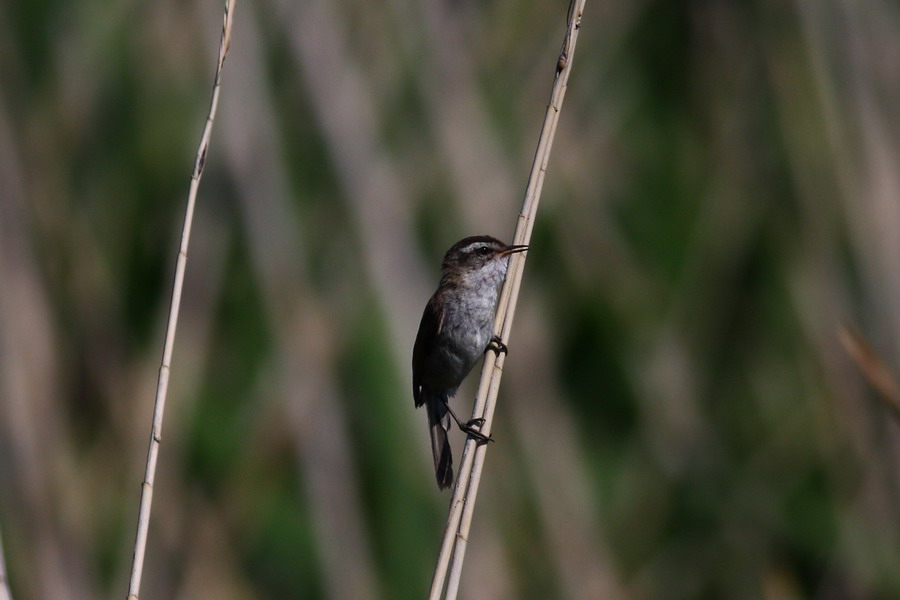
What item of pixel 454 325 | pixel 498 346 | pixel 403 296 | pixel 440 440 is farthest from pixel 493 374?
pixel 403 296

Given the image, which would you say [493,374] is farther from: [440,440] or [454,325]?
[440,440]

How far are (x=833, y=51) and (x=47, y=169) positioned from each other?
11.0ft

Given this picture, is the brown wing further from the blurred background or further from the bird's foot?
the bird's foot

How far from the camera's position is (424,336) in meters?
3.46

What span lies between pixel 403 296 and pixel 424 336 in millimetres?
373

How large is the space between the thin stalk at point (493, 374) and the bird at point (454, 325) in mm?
743

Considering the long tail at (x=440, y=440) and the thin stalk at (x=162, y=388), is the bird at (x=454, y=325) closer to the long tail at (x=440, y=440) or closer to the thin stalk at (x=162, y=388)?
the long tail at (x=440, y=440)

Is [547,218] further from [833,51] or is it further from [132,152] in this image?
[132,152]

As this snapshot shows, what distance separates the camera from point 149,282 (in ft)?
14.0

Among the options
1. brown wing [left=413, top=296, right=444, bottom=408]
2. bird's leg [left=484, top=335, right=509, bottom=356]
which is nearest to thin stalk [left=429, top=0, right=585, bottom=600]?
bird's leg [left=484, top=335, right=509, bottom=356]

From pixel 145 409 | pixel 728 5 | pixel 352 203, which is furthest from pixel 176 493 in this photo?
pixel 728 5

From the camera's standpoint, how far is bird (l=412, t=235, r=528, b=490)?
3.25 meters

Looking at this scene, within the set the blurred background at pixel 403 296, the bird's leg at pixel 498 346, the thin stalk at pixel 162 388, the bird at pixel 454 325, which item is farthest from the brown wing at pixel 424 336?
the thin stalk at pixel 162 388

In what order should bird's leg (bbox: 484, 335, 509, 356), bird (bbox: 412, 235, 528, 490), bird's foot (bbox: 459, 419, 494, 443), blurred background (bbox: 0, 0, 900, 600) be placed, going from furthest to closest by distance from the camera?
blurred background (bbox: 0, 0, 900, 600), bird (bbox: 412, 235, 528, 490), bird's leg (bbox: 484, 335, 509, 356), bird's foot (bbox: 459, 419, 494, 443)
